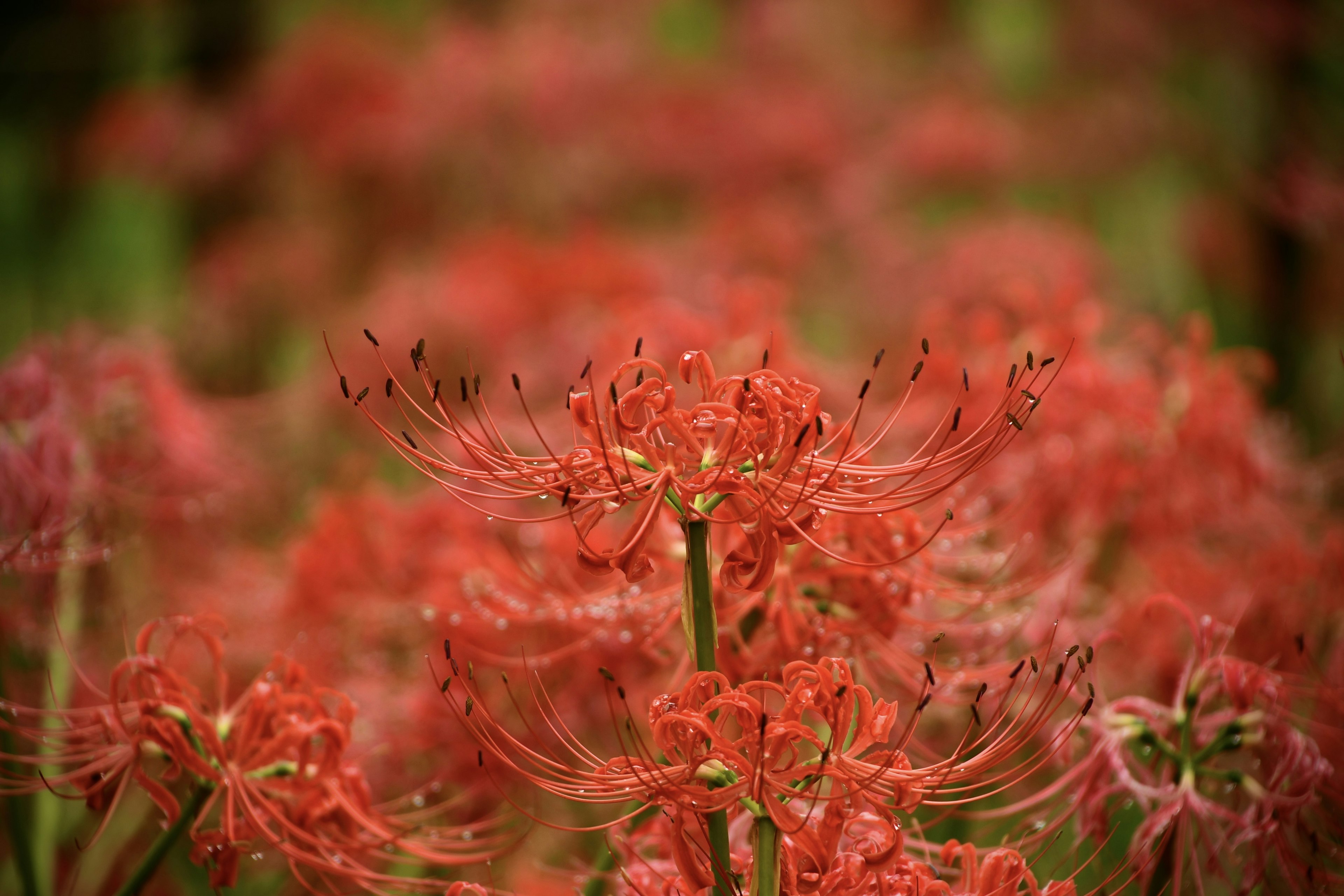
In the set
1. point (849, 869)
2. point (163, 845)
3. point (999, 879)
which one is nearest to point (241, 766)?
point (163, 845)

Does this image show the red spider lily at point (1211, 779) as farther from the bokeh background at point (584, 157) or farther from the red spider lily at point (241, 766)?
the bokeh background at point (584, 157)

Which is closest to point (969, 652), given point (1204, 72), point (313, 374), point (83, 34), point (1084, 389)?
point (1084, 389)

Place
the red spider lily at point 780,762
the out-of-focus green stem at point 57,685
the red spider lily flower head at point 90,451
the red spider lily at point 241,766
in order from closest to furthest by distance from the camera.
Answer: the red spider lily at point 780,762, the red spider lily at point 241,766, the out-of-focus green stem at point 57,685, the red spider lily flower head at point 90,451

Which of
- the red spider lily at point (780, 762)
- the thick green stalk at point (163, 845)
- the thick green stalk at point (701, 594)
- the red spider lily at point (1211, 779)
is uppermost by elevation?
the thick green stalk at point (701, 594)

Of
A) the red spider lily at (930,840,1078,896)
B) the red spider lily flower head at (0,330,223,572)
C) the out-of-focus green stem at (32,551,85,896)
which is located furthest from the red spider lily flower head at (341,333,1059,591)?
the red spider lily flower head at (0,330,223,572)

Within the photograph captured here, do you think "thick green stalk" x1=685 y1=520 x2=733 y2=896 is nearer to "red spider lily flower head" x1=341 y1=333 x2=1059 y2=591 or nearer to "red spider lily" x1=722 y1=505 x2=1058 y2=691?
"red spider lily flower head" x1=341 y1=333 x2=1059 y2=591

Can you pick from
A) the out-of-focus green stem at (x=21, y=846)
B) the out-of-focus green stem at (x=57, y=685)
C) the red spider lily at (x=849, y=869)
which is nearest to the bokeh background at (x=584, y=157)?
the out-of-focus green stem at (x=57, y=685)
